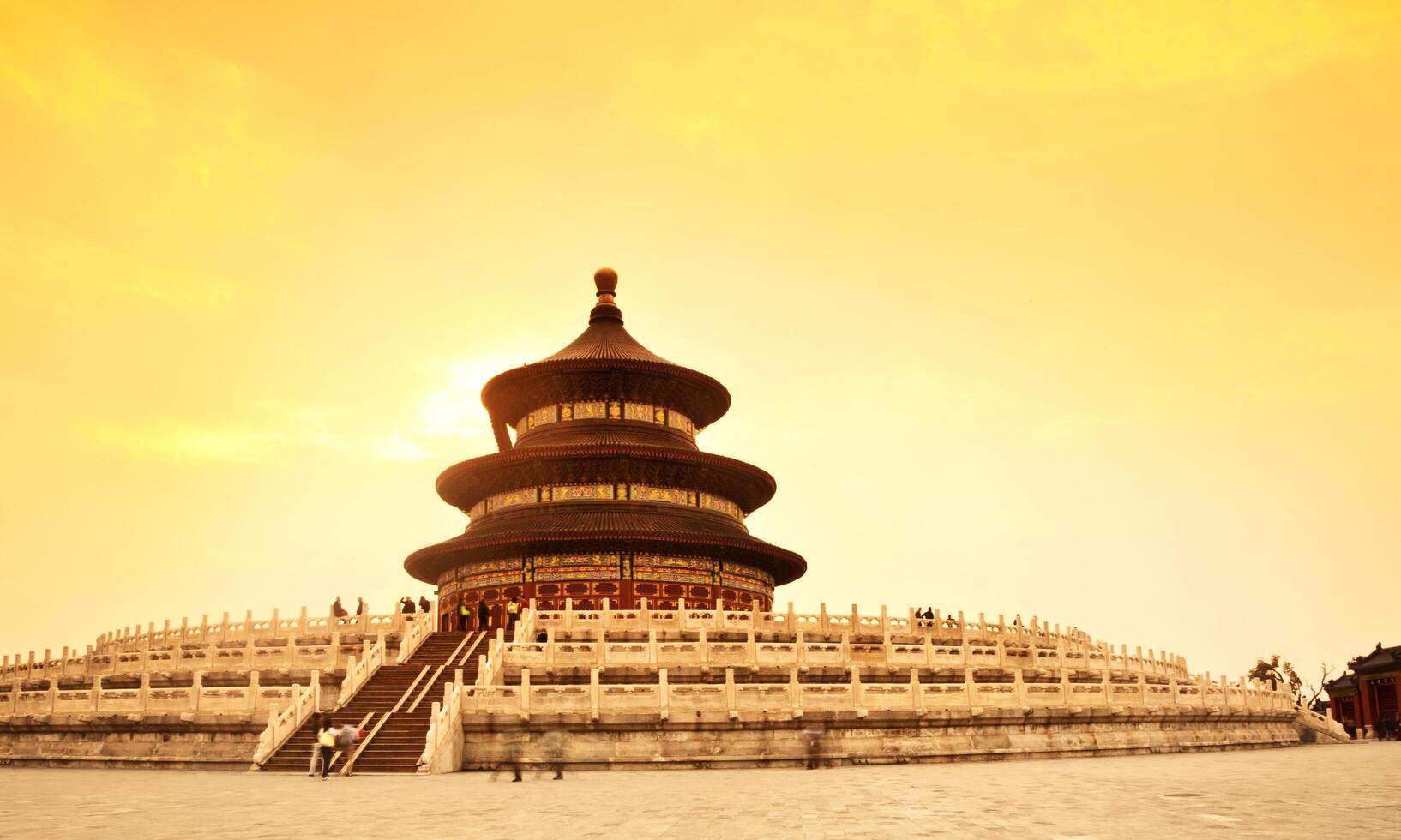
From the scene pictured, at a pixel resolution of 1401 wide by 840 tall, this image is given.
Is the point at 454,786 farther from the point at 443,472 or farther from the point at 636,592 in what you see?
the point at 443,472

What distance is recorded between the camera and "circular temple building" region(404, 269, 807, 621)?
44625 mm

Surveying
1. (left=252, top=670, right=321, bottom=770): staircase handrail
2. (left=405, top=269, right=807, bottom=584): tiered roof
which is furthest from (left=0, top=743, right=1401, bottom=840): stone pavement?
(left=405, top=269, right=807, bottom=584): tiered roof

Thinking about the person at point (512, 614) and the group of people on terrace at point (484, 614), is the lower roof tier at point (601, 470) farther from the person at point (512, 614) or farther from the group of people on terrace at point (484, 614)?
the person at point (512, 614)

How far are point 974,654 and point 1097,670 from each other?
4058 millimetres

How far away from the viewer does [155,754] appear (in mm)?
24734

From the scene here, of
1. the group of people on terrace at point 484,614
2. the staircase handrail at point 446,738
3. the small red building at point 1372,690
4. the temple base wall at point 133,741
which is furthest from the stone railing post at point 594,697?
the small red building at point 1372,690

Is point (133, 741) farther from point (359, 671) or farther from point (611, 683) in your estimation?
point (611, 683)

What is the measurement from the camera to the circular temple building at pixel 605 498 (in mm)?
44625

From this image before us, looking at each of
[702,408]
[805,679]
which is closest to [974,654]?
[805,679]

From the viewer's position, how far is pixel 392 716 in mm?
23828

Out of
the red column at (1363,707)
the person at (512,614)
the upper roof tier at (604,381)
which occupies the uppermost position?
the upper roof tier at (604,381)

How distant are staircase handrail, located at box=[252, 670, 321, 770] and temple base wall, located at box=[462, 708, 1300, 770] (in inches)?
153

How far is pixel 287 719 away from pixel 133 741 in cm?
483

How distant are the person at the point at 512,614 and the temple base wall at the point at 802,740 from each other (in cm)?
1248
